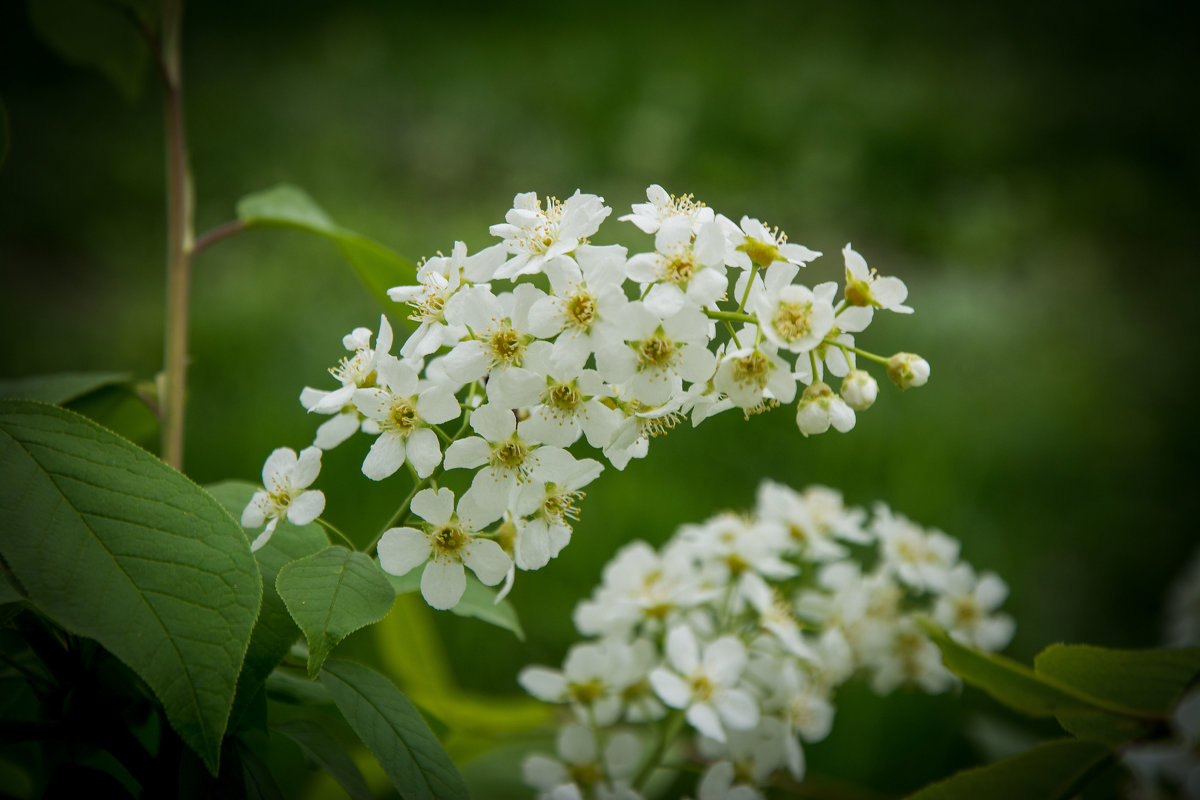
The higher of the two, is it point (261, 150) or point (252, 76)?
point (252, 76)

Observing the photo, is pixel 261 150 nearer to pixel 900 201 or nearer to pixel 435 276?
pixel 900 201

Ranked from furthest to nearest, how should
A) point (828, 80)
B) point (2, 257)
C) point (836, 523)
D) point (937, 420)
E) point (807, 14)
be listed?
point (807, 14)
point (828, 80)
point (2, 257)
point (937, 420)
point (836, 523)

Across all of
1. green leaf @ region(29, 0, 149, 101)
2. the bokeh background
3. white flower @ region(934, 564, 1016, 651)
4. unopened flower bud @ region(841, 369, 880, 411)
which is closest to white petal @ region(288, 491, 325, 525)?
the bokeh background

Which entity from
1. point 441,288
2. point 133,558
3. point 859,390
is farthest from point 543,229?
point 133,558

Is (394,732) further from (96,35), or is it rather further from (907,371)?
(96,35)

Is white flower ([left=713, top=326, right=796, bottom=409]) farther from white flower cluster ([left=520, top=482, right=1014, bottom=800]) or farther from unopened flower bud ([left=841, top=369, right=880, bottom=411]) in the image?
white flower cluster ([left=520, top=482, right=1014, bottom=800])

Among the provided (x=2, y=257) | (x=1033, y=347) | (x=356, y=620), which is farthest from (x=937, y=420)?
(x=2, y=257)

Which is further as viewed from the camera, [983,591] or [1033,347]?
[1033,347]
